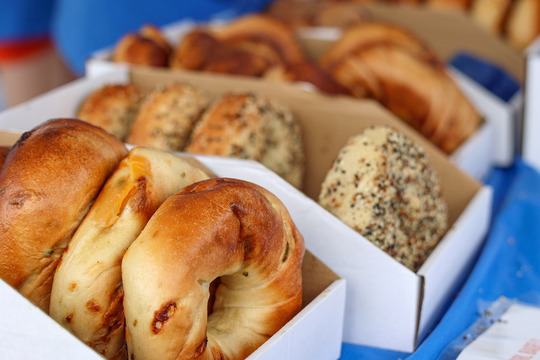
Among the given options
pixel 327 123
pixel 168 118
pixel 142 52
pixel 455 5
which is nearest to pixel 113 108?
pixel 168 118

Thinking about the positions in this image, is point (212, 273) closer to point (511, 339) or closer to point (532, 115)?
point (511, 339)

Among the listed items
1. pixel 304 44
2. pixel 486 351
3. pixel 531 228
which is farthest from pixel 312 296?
pixel 304 44

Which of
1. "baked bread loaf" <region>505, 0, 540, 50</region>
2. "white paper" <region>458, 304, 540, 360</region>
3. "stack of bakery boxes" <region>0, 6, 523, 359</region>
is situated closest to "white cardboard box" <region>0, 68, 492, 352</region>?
"stack of bakery boxes" <region>0, 6, 523, 359</region>

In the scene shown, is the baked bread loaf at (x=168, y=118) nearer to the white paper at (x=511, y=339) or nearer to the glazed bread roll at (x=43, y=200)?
the glazed bread roll at (x=43, y=200)

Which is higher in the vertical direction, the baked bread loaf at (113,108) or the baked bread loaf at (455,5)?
the baked bread loaf at (455,5)

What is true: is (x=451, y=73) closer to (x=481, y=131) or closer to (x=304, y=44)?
(x=481, y=131)

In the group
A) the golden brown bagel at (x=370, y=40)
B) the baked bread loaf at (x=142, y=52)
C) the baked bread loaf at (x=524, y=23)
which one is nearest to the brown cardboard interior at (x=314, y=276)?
the baked bread loaf at (x=142, y=52)
